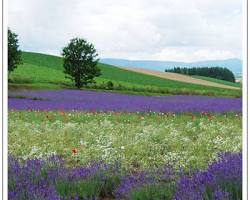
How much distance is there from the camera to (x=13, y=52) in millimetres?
3189

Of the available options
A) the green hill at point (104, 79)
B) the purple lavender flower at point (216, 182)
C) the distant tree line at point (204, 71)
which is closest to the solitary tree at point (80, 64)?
the green hill at point (104, 79)

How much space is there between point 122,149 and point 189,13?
1033 millimetres

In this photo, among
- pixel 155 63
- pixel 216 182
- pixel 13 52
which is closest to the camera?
pixel 216 182

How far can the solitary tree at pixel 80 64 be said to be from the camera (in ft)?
10.9

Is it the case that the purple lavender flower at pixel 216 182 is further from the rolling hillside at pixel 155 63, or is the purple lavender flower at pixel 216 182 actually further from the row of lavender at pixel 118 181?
the rolling hillside at pixel 155 63

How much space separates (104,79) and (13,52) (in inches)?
24.5

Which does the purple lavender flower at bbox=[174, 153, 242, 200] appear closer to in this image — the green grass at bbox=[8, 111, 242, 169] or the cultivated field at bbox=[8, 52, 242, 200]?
the cultivated field at bbox=[8, 52, 242, 200]

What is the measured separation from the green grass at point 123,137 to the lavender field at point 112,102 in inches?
2.4

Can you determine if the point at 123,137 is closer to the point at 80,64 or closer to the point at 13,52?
the point at 80,64

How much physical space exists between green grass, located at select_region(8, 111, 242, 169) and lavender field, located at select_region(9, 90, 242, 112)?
0.06 m

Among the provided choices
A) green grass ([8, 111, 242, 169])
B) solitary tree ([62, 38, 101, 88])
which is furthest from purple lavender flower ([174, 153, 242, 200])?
solitary tree ([62, 38, 101, 88])

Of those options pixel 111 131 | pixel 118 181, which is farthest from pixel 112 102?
pixel 118 181
